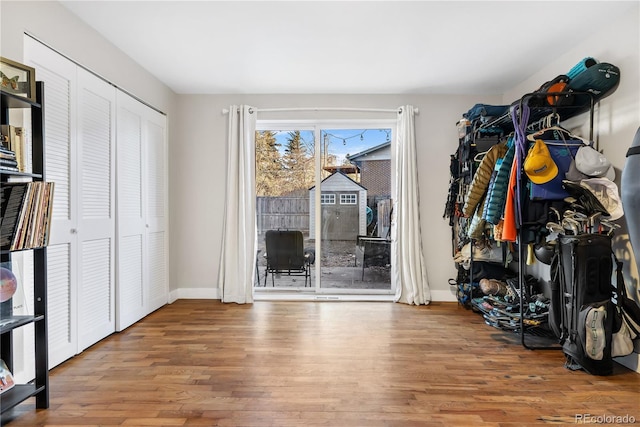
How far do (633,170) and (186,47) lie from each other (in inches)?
131

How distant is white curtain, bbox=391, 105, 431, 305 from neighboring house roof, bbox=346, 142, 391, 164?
0.85ft

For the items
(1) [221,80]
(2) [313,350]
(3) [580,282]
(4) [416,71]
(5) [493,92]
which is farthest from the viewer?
(5) [493,92]

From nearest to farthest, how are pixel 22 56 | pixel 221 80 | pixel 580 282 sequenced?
1. pixel 22 56
2. pixel 580 282
3. pixel 221 80

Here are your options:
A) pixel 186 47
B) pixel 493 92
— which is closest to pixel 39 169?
pixel 186 47

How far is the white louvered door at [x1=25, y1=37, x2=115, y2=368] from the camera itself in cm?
224

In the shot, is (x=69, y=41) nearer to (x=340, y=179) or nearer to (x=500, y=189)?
(x=340, y=179)

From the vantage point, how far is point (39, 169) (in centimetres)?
175

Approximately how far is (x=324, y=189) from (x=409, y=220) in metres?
1.09

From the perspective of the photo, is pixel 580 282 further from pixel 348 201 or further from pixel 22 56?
pixel 22 56

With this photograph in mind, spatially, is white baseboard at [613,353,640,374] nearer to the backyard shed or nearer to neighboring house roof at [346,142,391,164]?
the backyard shed

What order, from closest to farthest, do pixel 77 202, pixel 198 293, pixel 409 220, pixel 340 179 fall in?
pixel 77 202 < pixel 409 220 < pixel 198 293 < pixel 340 179

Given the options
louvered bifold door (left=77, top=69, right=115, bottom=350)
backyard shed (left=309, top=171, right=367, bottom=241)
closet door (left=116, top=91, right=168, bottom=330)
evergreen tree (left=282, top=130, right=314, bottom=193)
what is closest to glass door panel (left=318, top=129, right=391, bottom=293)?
backyard shed (left=309, top=171, right=367, bottom=241)

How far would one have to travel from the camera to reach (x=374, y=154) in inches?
165

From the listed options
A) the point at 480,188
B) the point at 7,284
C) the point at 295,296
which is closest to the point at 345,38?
the point at 480,188
